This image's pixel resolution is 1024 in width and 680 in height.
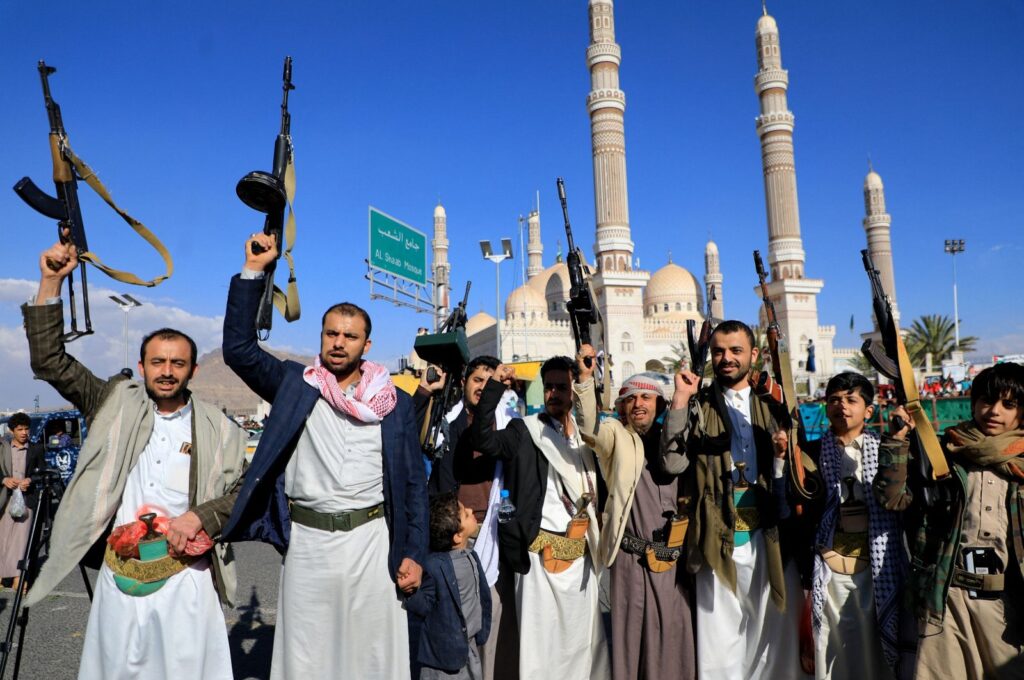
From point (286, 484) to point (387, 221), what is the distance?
12.9 meters

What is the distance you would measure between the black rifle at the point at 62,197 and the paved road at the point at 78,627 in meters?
2.33

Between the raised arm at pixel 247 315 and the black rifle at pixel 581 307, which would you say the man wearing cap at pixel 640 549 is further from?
the raised arm at pixel 247 315

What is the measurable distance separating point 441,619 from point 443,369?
1.12m

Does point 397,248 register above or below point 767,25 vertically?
below

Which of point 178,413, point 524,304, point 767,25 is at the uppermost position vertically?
point 767,25

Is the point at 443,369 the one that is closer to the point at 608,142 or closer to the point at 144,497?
the point at 144,497

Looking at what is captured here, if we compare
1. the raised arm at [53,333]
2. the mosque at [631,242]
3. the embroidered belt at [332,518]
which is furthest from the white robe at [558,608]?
the mosque at [631,242]

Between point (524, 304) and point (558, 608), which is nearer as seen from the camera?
point (558, 608)

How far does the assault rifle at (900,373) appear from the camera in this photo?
250 cm

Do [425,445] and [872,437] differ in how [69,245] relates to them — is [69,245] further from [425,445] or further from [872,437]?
[872,437]

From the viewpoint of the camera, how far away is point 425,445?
3492mm

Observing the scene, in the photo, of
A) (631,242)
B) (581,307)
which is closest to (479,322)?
(631,242)

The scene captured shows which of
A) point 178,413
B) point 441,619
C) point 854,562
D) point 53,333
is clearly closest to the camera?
point 53,333

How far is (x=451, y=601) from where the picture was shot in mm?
2861
